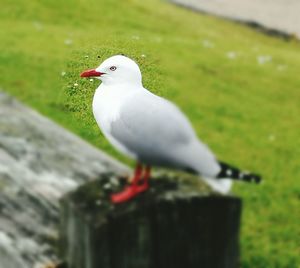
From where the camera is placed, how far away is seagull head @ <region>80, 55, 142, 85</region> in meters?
0.27

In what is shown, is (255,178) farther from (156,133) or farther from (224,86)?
(224,86)

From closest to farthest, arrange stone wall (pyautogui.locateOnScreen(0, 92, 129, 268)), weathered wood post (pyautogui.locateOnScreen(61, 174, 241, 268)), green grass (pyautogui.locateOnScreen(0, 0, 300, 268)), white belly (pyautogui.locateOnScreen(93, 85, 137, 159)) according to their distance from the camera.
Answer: white belly (pyautogui.locateOnScreen(93, 85, 137, 159)) → weathered wood post (pyautogui.locateOnScreen(61, 174, 241, 268)) → stone wall (pyautogui.locateOnScreen(0, 92, 129, 268)) → green grass (pyautogui.locateOnScreen(0, 0, 300, 268))

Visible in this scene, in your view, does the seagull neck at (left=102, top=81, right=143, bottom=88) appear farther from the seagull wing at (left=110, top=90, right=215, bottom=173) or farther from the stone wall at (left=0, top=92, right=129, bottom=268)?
the stone wall at (left=0, top=92, right=129, bottom=268)

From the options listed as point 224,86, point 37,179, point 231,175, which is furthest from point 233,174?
point 224,86

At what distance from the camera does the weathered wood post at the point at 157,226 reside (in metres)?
0.95

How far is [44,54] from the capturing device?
3775mm

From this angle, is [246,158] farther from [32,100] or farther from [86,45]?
[86,45]

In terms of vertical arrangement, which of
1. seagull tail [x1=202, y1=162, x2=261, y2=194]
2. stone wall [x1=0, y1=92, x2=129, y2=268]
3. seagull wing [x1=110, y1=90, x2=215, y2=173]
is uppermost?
seagull wing [x1=110, y1=90, x2=215, y2=173]

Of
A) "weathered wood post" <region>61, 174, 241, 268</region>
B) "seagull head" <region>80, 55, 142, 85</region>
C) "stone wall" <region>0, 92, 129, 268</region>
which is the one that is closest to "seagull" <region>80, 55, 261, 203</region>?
"seagull head" <region>80, 55, 142, 85</region>

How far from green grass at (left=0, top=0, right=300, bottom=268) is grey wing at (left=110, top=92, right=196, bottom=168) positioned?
49.7 inches

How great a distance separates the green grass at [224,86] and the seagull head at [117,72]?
127 centimetres

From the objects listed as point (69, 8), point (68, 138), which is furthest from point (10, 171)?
point (69, 8)

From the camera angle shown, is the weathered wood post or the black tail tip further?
the weathered wood post

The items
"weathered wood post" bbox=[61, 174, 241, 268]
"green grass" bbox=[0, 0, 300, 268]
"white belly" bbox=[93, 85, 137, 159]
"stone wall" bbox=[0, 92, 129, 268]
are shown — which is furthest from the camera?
"green grass" bbox=[0, 0, 300, 268]
